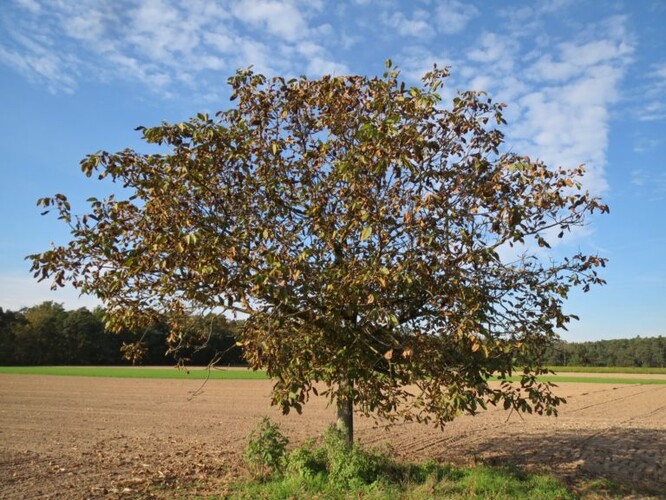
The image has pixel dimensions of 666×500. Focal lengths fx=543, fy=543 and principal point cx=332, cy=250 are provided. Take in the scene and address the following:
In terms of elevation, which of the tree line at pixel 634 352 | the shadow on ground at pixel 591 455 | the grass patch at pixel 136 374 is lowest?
the shadow on ground at pixel 591 455

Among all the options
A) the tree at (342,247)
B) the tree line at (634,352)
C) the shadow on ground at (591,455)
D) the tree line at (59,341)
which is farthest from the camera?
the tree line at (634,352)

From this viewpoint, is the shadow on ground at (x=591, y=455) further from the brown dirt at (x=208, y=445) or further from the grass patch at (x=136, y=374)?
the grass patch at (x=136, y=374)

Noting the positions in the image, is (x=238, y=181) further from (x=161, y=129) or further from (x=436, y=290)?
(x=436, y=290)

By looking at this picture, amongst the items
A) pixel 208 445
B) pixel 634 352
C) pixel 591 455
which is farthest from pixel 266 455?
pixel 634 352

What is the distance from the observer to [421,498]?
836 centimetres

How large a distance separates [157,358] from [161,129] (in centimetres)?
11018

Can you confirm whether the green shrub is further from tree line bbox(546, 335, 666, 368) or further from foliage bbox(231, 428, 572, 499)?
tree line bbox(546, 335, 666, 368)

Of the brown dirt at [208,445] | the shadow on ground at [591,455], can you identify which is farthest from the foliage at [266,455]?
the shadow on ground at [591,455]

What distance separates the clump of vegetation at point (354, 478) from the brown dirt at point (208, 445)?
95cm

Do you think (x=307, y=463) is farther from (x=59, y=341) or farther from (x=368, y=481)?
(x=59, y=341)

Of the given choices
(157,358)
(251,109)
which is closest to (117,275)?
(251,109)

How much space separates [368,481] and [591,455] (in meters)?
Answer: 8.98

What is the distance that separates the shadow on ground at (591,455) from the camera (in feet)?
39.1

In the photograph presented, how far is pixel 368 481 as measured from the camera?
936cm
